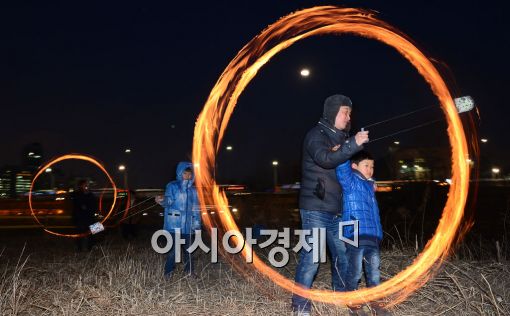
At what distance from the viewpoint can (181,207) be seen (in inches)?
279

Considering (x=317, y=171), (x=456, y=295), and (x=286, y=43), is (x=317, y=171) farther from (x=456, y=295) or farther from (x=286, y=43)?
(x=286, y=43)

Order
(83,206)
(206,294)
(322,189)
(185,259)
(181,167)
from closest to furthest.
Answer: (322,189) < (206,294) < (185,259) < (181,167) < (83,206)

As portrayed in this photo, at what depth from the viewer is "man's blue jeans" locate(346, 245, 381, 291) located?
458 cm

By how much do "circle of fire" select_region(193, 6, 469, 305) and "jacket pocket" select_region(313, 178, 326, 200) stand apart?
2.53ft

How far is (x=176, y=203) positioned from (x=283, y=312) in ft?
8.90

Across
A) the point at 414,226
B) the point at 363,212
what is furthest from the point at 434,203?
the point at 363,212

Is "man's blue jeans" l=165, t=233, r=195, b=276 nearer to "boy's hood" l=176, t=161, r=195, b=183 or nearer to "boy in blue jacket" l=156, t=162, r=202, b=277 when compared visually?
"boy in blue jacket" l=156, t=162, r=202, b=277

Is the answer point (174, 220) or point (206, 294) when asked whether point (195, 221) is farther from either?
point (206, 294)

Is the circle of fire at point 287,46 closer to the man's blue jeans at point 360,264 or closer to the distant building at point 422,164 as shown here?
the man's blue jeans at point 360,264

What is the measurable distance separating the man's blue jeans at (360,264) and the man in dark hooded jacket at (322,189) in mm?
77

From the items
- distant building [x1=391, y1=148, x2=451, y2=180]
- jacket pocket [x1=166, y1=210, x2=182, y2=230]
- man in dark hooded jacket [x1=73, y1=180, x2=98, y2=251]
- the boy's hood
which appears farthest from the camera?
distant building [x1=391, y1=148, x2=451, y2=180]

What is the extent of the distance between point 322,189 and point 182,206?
3048mm

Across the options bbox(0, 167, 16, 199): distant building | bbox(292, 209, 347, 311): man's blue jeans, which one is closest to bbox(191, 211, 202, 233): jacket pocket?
bbox(292, 209, 347, 311): man's blue jeans

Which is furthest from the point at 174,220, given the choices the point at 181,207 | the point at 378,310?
the point at 378,310
